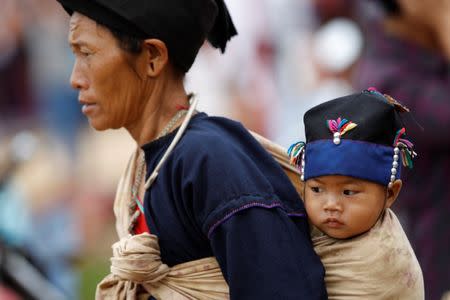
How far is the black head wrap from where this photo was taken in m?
3.17

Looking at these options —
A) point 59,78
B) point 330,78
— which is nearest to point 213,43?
point 330,78

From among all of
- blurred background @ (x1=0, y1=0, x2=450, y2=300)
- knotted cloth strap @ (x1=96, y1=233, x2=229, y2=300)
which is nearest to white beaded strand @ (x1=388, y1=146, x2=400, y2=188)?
knotted cloth strap @ (x1=96, y1=233, x2=229, y2=300)

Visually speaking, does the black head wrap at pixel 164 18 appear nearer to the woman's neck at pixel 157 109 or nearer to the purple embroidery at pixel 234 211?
the woman's neck at pixel 157 109

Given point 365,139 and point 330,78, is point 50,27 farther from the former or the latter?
point 365,139

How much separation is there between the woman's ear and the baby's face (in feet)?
2.11

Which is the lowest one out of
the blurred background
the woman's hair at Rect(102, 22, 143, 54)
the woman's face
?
the blurred background

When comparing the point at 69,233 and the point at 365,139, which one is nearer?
the point at 365,139

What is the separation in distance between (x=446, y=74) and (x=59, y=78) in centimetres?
496

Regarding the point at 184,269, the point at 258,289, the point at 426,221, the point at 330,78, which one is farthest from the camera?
the point at 330,78

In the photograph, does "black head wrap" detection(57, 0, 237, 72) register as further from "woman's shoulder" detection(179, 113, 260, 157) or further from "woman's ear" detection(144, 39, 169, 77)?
"woman's shoulder" detection(179, 113, 260, 157)

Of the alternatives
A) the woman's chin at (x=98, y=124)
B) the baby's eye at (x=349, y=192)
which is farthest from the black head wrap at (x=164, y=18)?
the baby's eye at (x=349, y=192)

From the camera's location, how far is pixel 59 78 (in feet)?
30.7

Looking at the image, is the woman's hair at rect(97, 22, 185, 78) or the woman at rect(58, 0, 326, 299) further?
the woman's hair at rect(97, 22, 185, 78)

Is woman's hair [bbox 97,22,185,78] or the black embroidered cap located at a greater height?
woman's hair [bbox 97,22,185,78]
